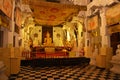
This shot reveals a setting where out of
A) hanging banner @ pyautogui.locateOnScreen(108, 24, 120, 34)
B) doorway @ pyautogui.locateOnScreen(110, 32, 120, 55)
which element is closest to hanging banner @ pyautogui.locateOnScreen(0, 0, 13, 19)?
hanging banner @ pyautogui.locateOnScreen(108, 24, 120, 34)

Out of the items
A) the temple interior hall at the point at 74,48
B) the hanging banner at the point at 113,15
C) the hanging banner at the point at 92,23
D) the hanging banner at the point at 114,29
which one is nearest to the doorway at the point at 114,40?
the temple interior hall at the point at 74,48

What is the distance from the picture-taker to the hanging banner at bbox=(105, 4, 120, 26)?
306 inches

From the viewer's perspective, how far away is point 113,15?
8117mm

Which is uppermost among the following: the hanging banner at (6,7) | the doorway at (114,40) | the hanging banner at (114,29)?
the hanging banner at (6,7)

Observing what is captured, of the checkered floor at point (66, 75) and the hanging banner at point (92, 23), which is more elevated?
the hanging banner at point (92, 23)

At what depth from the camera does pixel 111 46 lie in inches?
361

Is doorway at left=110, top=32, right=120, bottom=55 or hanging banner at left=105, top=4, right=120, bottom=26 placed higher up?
hanging banner at left=105, top=4, right=120, bottom=26

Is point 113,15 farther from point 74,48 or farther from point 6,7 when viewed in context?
point 74,48

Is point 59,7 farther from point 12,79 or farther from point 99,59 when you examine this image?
point 12,79

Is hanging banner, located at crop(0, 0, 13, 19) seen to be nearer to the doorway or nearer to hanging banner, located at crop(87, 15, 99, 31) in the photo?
hanging banner, located at crop(87, 15, 99, 31)

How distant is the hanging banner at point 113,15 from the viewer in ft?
25.5

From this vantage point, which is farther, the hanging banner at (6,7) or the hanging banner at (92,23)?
the hanging banner at (92,23)

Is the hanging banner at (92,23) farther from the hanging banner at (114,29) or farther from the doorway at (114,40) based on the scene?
the doorway at (114,40)

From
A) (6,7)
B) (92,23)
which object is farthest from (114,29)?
(6,7)
